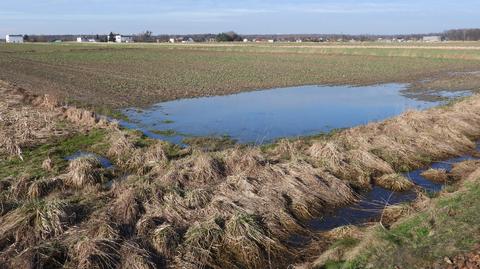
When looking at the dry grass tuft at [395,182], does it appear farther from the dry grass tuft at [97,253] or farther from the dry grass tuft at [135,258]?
the dry grass tuft at [97,253]

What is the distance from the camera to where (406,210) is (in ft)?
30.3

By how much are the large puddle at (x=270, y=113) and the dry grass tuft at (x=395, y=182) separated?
4.70m

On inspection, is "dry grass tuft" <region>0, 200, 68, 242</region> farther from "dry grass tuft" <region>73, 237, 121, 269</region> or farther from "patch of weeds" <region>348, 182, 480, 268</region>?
"patch of weeds" <region>348, 182, 480, 268</region>

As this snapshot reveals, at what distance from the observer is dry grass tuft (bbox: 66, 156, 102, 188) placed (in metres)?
10.7

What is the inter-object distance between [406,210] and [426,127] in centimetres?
720

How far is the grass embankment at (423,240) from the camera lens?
21.5ft

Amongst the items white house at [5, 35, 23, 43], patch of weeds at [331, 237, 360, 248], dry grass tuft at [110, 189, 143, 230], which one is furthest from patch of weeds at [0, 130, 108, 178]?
white house at [5, 35, 23, 43]

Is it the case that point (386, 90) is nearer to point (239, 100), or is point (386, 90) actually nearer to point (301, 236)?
point (239, 100)

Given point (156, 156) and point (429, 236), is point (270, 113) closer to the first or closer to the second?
point (156, 156)

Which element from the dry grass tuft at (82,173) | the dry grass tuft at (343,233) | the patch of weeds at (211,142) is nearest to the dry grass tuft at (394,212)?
the dry grass tuft at (343,233)

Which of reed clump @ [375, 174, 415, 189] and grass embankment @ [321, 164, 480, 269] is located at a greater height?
grass embankment @ [321, 164, 480, 269]

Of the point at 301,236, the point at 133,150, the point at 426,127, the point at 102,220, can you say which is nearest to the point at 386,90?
the point at 426,127

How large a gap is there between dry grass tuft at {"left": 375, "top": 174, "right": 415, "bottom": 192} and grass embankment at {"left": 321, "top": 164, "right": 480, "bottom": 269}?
2234 millimetres

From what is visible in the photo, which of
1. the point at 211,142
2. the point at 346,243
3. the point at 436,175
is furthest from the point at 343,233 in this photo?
the point at 211,142
